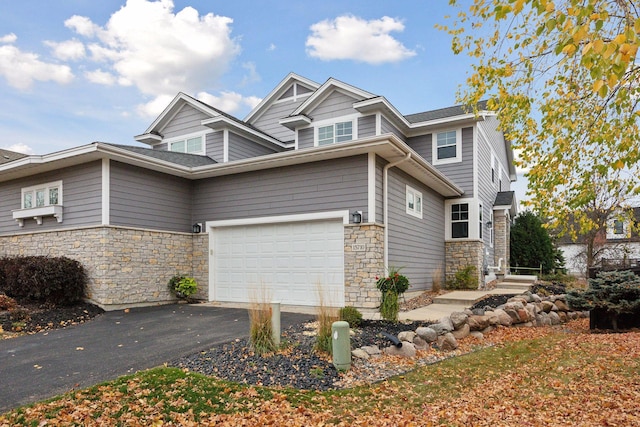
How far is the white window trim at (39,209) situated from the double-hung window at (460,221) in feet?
37.6

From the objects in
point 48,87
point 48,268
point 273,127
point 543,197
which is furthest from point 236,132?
point 543,197

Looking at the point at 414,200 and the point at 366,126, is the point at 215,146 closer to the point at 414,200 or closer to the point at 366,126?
the point at 366,126

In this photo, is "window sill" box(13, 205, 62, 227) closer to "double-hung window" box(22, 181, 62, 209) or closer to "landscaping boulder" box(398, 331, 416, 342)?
"double-hung window" box(22, 181, 62, 209)

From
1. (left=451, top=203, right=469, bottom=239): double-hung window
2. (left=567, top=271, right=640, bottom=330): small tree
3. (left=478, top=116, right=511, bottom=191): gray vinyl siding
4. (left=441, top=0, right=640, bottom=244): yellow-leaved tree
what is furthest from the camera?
(left=478, top=116, right=511, bottom=191): gray vinyl siding

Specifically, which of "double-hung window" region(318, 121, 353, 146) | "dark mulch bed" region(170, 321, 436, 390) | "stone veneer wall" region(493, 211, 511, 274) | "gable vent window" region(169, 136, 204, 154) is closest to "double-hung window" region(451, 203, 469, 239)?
"stone veneer wall" region(493, 211, 511, 274)

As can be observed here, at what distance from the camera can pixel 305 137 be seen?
46.7 feet

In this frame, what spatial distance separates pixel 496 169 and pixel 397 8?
35.8ft

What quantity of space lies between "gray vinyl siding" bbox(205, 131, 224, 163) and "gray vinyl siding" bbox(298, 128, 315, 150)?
260cm

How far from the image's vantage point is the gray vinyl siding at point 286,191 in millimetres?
9344

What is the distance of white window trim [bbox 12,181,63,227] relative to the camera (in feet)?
34.4

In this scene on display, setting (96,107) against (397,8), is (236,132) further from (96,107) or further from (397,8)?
(397,8)

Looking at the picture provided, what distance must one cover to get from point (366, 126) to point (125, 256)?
7.72 meters

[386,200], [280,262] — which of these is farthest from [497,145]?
[280,262]

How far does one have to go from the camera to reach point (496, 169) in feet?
56.7
